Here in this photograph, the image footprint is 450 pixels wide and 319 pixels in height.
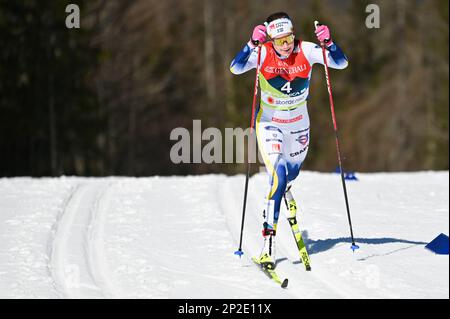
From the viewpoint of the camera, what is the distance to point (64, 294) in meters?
6.30

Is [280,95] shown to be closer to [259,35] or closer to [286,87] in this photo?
[286,87]

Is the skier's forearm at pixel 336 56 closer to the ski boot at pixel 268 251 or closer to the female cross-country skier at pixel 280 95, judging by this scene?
the female cross-country skier at pixel 280 95

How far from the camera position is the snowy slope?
6.50 meters

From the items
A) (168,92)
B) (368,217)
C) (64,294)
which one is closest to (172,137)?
(168,92)

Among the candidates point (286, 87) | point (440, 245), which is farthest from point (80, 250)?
point (440, 245)

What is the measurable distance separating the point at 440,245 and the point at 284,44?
8.12 feet

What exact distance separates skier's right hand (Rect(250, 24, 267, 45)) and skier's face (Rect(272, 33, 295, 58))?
121 mm

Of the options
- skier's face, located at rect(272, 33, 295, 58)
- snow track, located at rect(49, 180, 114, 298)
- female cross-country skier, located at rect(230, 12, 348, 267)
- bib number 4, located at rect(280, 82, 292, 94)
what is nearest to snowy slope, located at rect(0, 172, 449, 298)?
snow track, located at rect(49, 180, 114, 298)

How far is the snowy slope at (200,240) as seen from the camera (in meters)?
6.50

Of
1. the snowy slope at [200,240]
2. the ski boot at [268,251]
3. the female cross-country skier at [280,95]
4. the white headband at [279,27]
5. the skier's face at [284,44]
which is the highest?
the white headband at [279,27]

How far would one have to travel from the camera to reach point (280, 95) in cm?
732

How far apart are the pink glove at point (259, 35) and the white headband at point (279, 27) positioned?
77mm

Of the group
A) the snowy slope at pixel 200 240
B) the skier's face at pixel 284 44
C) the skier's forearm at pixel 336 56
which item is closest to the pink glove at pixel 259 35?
the skier's face at pixel 284 44

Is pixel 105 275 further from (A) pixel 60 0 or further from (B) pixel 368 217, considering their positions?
(A) pixel 60 0
